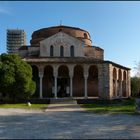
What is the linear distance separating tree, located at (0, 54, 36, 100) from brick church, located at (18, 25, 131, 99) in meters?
4.16

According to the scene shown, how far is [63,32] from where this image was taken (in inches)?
1650

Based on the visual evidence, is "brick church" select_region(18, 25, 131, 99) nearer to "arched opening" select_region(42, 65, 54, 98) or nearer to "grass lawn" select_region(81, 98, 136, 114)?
"arched opening" select_region(42, 65, 54, 98)

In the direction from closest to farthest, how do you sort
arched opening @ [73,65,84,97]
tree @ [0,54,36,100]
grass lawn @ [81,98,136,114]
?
grass lawn @ [81,98,136,114] → tree @ [0,54,36,100] → arched opening @ [73,65,84,97]

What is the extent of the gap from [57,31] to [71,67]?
8.44 m

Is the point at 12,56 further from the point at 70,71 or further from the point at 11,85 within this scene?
the point at 70,71

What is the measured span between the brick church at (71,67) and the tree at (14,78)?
416 centimetres

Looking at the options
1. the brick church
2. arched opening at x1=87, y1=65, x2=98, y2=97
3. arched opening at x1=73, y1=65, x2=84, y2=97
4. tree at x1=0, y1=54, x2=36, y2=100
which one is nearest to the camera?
tree at x1=0, y1=54, x2=36, y2=100

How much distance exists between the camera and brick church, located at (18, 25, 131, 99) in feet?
124

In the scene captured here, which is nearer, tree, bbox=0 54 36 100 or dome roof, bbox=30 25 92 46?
tree, bbox=0 54 36 100

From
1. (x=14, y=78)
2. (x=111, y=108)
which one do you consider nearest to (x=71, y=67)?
(x=14, y=78)

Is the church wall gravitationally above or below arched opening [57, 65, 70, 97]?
above

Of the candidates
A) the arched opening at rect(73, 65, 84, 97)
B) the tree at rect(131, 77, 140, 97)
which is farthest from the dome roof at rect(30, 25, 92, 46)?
the tree at rect(131, 77, 140, 97)

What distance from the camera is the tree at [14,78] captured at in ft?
104

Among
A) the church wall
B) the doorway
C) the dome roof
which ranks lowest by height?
the doorway
